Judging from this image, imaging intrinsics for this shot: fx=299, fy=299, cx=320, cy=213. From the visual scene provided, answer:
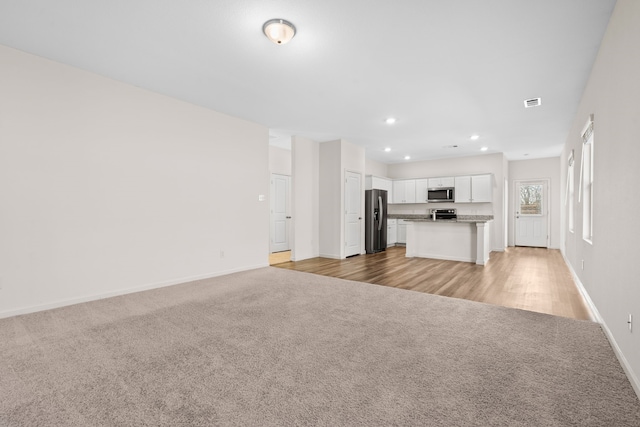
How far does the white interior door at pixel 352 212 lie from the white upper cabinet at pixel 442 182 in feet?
9.08

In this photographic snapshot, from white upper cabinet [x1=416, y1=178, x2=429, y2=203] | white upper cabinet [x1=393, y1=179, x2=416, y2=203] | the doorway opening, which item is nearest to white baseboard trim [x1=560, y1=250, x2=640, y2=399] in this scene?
white upper cabinet [x1=416, y1=178, x2=429, y2=203]

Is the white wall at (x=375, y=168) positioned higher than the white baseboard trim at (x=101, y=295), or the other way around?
the white wall at (x=375, y=168)

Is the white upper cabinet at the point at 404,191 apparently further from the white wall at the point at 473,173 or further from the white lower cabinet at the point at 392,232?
the white lower cabinet at the point at 392,232

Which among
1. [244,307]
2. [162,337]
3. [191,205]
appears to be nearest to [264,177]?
[191,205]

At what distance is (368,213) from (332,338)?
5480 mm

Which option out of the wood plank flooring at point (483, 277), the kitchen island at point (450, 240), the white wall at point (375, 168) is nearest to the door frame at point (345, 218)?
the wood plank flooring at point (483, 277)

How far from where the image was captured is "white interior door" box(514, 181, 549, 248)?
877 cm

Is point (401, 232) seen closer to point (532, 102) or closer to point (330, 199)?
point (330, 199)

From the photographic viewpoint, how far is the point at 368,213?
7.79 meters

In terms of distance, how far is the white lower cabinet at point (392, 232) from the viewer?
30.3 ft

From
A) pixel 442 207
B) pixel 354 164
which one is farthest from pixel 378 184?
pixel 442 207

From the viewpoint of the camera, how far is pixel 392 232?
9461 millimetres

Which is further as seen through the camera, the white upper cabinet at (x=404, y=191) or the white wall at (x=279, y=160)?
the white upper cabinet at (x=404, y=191)

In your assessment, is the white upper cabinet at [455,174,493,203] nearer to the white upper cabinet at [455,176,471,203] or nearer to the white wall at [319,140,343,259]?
the white upper cabinet at [455,176,471,203]
